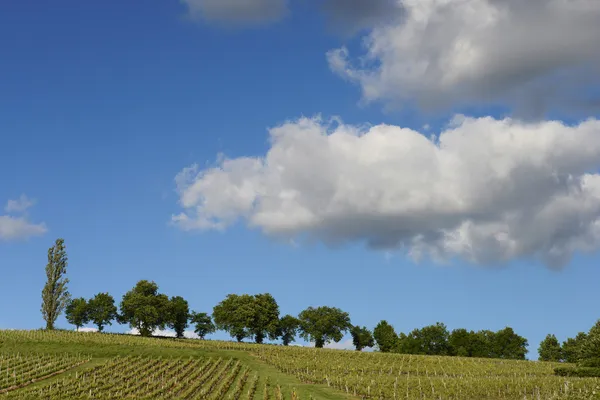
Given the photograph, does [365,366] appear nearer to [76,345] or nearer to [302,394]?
[302,394]

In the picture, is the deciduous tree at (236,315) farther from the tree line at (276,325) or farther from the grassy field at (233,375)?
the grassy field at (233,375)

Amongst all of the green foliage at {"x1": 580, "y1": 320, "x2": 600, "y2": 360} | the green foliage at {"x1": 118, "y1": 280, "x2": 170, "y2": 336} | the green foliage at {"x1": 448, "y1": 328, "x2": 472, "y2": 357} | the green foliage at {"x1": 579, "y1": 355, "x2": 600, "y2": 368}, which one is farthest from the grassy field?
the green foliage at {"x1": 448, "y1": 328, "x2": 472, "y2": 357}

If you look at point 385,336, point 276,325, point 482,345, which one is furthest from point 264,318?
point 482,345

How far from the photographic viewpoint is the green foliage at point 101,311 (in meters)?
132

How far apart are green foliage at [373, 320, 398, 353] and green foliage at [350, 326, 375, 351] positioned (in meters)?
1.79

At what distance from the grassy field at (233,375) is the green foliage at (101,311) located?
40.6 meters

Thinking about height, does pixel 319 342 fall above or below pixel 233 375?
above

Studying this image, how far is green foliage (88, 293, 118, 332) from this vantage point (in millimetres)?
131875

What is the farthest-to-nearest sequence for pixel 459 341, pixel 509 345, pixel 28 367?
pixel 509 345
pixel 459 341
pixel 28 367

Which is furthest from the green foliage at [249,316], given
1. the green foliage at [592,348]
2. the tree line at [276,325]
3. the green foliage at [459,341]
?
the green foliage at [592,348]

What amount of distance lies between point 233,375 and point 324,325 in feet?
263

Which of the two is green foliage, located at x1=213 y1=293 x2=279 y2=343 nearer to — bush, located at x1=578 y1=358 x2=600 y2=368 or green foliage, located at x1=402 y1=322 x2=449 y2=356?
green foliage, located at x1=402 y1=322 x2=449 y2=356

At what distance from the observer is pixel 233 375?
62719 mm

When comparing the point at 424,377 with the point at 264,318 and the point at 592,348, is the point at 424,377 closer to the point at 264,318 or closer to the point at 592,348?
the point at 592,348
